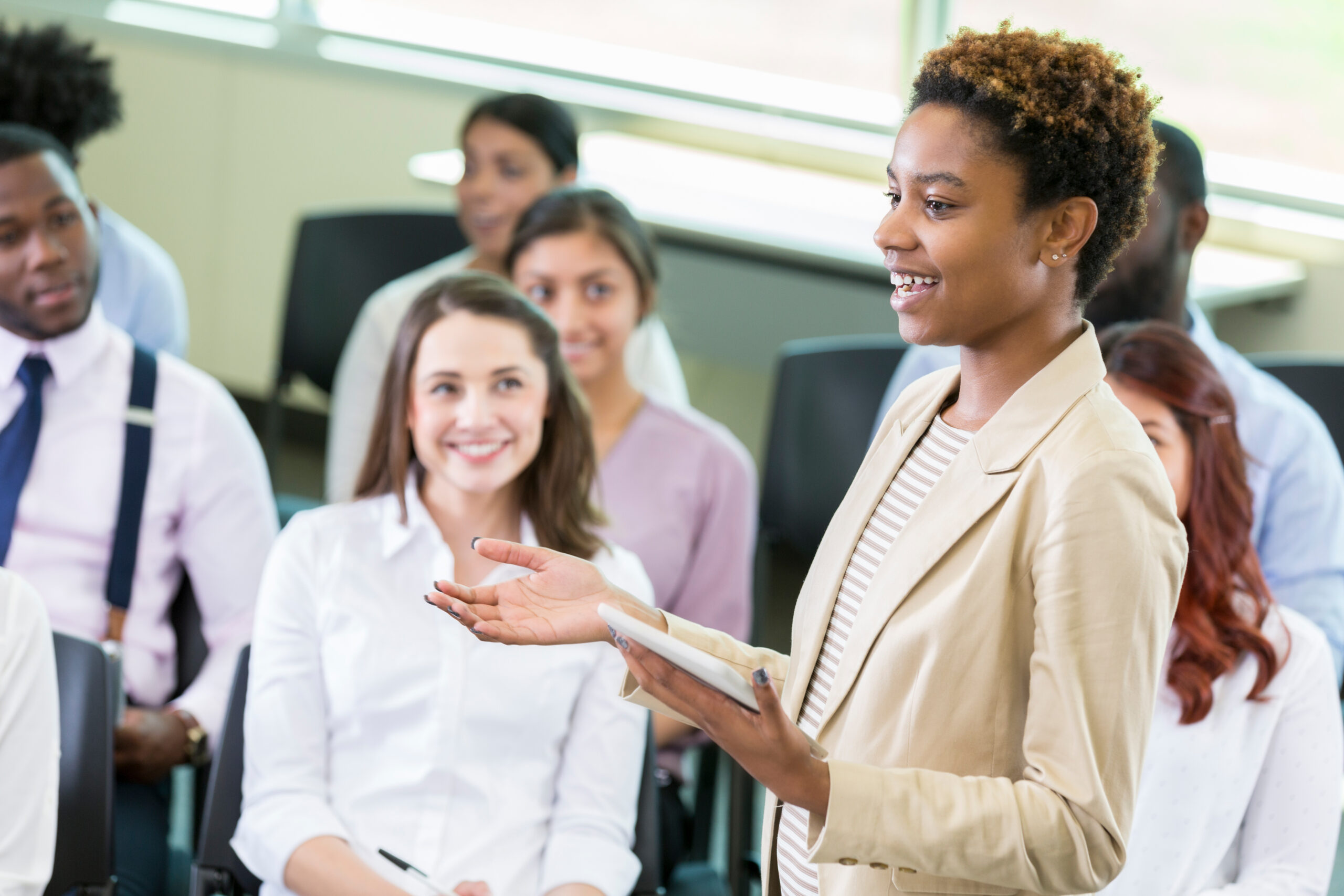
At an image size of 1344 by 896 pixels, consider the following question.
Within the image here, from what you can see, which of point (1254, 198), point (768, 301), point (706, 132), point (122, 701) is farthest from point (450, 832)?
point (706, 132)

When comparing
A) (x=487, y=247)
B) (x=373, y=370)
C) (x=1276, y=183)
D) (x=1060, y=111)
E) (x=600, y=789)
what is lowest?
(x=600, y=789)

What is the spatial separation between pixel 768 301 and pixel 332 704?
2.22 m

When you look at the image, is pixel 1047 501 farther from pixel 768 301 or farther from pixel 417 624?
pixel 768 301

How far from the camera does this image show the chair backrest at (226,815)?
1.70 meters

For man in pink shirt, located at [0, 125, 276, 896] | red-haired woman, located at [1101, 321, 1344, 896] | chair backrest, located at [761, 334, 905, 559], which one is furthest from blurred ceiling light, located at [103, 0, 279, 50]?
red-haired woman, located at [1101, 321, 1344, 896]

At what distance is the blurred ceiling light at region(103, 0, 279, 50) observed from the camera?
460cm

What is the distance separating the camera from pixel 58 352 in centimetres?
215

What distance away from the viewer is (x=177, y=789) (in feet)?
9.52

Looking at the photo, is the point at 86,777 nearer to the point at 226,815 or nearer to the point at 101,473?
the point at 226,815

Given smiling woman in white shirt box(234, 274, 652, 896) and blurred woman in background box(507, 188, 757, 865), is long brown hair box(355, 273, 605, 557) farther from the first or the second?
blurred woman in background box(507, 188, 757, 865)

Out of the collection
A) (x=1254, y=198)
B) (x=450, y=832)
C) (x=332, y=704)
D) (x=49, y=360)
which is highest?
(x=1254, y=198)

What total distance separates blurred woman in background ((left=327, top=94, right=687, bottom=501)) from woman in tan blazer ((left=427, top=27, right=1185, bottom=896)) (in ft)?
5.75

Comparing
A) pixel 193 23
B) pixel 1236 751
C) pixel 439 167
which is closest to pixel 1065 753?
pixel 1236 751

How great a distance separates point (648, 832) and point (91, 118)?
75.6 inches
